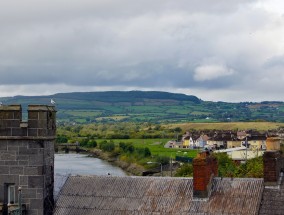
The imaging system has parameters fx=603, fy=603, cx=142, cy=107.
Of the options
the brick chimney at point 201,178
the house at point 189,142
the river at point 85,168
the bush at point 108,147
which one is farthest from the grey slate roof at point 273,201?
the house at point 189,142

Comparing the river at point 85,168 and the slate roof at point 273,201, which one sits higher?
the slate roof at point 273,201

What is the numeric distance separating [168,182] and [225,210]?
2817mm

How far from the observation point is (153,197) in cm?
2294

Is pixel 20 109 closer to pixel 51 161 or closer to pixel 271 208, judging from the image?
pixel 51 161

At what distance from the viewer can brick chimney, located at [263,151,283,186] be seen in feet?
74.0

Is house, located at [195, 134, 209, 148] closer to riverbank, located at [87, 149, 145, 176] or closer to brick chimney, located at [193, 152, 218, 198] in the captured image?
riverbank, located at [87, 149, 145, 176]

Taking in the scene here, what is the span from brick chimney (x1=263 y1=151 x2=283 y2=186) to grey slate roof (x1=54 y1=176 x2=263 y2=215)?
0.34 metres

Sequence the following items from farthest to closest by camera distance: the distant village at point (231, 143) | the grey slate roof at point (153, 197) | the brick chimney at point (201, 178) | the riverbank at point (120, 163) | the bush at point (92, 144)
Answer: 1. the bush at point (92, 144)
2. the distant village at point (231, 143)
3. the riverbank at point (120, 163)
4. the brick chimney at point (201, 178)
5. the grey slate roof at point (153, 197)

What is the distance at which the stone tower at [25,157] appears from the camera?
2280 centimetres

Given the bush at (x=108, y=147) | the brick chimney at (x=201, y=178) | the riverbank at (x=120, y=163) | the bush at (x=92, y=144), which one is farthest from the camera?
the bush at (x=92, y=144)

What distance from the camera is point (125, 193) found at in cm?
2331

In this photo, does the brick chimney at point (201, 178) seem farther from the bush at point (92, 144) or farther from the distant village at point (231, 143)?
the bush at point (92, 144)

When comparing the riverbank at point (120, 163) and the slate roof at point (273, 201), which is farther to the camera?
the riverbank at point (120, 163)

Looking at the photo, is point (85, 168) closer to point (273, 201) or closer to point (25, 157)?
point (25, 157)
